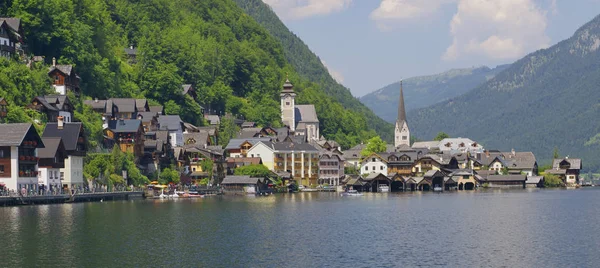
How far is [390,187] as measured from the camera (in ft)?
531

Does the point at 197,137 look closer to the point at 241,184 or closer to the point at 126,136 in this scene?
the point at 241,184

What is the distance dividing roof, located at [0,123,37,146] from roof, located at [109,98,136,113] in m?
42.2

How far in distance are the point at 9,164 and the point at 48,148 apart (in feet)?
23.4

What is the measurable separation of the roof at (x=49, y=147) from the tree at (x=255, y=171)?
43.6 m

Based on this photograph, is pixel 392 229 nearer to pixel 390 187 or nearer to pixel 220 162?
pixel 220 162

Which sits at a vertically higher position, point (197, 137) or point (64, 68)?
point (64, 68)

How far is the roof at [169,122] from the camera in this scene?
472 ft

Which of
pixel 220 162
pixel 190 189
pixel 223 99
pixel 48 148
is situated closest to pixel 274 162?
pixel 220 162

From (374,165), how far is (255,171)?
123ft

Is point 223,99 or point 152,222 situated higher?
point 223,99

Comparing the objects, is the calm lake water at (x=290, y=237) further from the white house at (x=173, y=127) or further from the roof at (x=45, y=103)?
the white house at (x=173, y=127)

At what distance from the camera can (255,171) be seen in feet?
456

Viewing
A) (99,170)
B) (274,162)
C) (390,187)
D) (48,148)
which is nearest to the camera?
(48,148)

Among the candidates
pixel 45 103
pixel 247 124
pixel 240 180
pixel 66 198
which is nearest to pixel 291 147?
pixel 240 180
